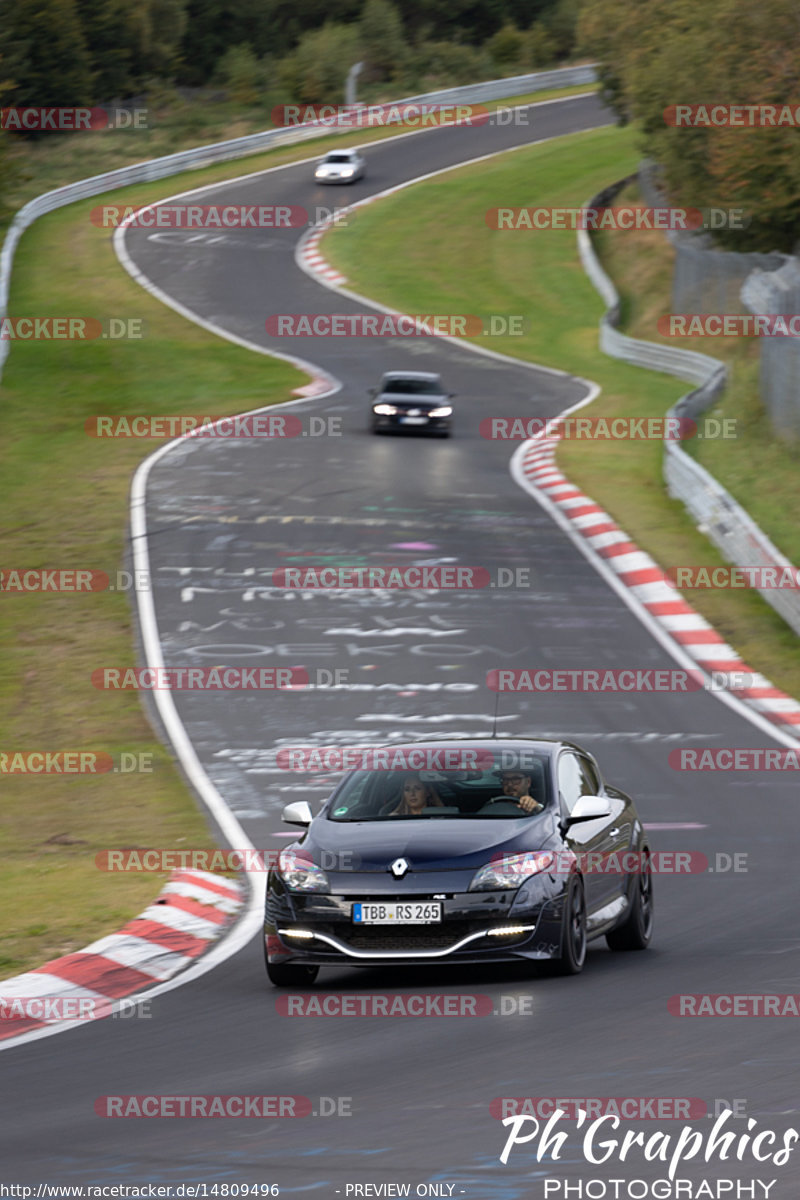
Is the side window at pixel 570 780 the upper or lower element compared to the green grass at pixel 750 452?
upper

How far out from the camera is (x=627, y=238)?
210 feet

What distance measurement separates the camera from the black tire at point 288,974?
34.8 ft

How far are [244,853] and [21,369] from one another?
31.5 meters

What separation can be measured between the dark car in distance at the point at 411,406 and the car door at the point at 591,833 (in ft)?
90.3

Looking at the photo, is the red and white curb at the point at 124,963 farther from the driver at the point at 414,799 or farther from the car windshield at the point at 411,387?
the car windshield at the point at 411,387

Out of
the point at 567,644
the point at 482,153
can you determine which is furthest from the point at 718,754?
the point at 482,153

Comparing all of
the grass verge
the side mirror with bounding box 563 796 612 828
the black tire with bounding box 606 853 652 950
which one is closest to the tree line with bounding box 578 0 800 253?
the grass verge

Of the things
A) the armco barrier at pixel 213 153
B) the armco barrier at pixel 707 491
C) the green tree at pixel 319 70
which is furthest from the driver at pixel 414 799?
the green tree at pixel 319 70

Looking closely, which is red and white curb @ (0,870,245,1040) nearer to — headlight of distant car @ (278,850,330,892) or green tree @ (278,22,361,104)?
headlight of distant car @ (278,850,330,892)

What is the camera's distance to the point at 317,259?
61.7 m

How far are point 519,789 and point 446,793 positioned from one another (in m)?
0.44

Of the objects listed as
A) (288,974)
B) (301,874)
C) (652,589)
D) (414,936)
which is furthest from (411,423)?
(414,936)

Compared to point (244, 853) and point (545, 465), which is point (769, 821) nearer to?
point (244, 853)

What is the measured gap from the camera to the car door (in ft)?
36.4
